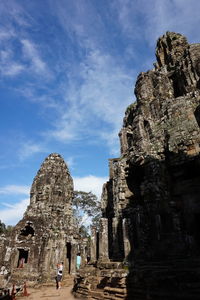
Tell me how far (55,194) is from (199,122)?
14.0 meters

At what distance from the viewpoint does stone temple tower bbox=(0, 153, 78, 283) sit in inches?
569

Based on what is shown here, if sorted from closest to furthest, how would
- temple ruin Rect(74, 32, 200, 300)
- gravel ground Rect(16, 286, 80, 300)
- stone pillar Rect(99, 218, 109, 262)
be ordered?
temple ruin Rect(74, 32, 200, 300)
gravel ground Rect(16, 286, 80, 300)
stone pillar Rect(99, 218, 109, 262)

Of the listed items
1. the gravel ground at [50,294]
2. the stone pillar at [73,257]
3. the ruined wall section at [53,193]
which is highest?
the ruined wall section at [53,193]

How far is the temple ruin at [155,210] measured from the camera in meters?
7.80

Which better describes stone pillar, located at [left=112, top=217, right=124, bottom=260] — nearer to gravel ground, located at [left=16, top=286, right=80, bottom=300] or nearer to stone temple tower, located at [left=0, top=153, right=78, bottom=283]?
gravel ground, located at [left=16, top=286, right=80, bottom=300]

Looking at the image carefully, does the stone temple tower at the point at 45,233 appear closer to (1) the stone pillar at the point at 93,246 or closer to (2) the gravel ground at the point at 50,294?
(2) the gravel ground at the point at 50,294

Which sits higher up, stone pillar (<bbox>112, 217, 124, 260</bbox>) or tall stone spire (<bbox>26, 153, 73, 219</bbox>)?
tall stone spire (<bbox>26, 153, 73, 219</bbox>)

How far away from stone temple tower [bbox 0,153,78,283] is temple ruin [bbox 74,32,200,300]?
3907 mm

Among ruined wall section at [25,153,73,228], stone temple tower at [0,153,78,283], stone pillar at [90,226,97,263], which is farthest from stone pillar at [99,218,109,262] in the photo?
ruined wall section at [25,153,73,228]

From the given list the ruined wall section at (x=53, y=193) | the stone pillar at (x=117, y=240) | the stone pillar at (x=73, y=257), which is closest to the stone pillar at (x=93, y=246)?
the stone pillar at (x=117, y=240)

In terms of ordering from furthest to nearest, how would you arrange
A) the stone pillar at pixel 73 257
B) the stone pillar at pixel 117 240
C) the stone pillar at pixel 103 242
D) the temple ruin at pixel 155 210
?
the stone pillar at pixel 73 257 → the stone pillar at pixel 117 240 → the stone pillar at pixel 103 242 → the temple ruin at pixel 155 210

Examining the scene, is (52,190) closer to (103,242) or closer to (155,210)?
(103,242)

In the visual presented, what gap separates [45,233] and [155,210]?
29.5 feet

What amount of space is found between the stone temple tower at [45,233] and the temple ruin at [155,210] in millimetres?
3907
